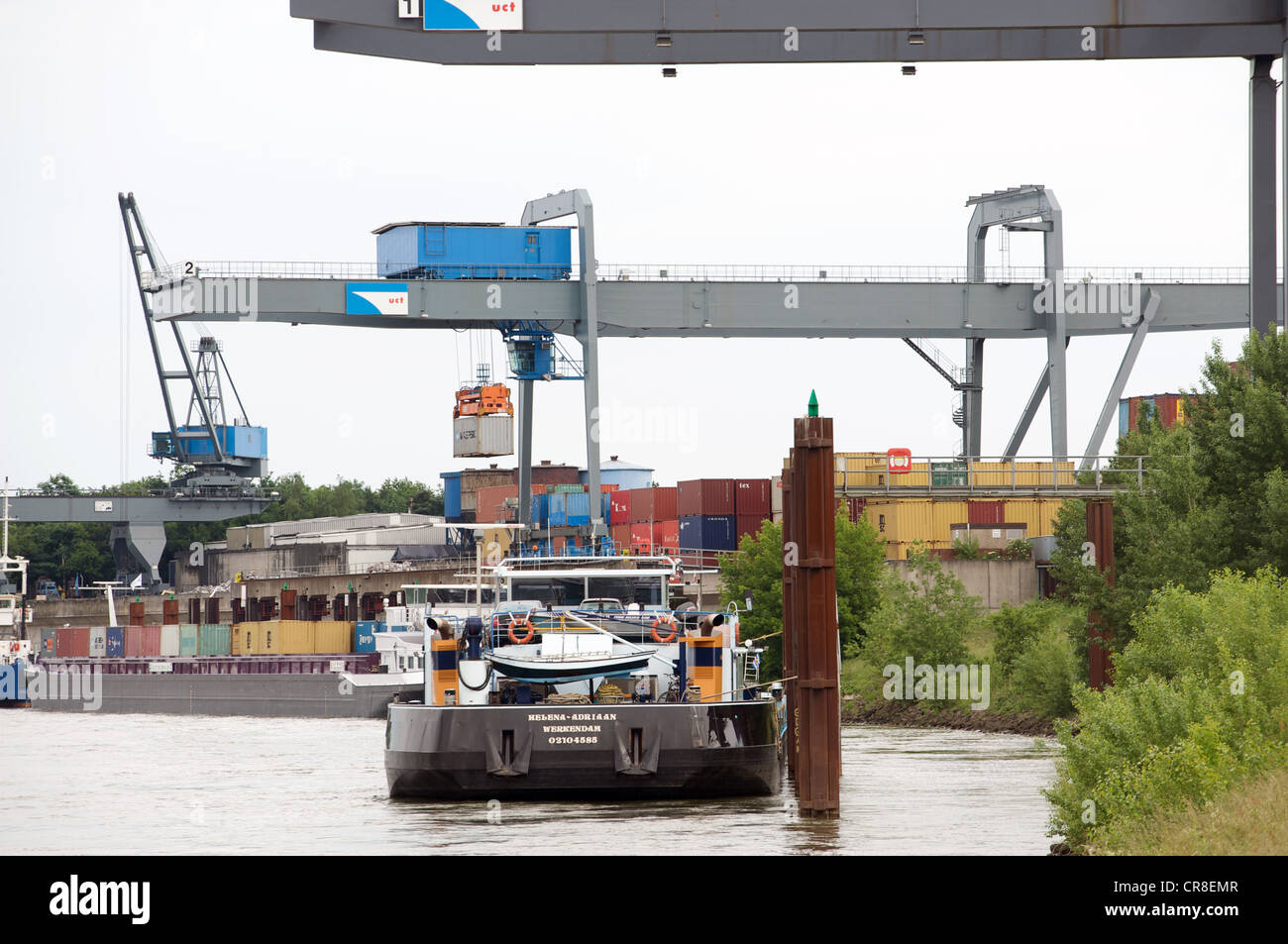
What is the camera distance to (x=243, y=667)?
263 feet

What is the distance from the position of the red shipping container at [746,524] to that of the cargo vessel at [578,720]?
42.4 m

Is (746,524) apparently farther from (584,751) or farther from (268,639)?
(584,751)

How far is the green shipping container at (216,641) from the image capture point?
3777 inches

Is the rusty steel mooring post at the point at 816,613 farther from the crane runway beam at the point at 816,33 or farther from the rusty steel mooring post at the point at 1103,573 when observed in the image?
the rusty steel mooring post at the point at 1103,573

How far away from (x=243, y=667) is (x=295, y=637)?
377 inches

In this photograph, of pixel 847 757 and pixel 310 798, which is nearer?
pixel 310 798

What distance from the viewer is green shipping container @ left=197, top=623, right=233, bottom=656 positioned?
95.9 meters

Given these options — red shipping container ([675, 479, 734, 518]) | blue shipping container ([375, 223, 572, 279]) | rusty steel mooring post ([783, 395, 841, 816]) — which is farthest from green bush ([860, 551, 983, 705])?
rusty steel mooring post ([783, 395, 841, 816])

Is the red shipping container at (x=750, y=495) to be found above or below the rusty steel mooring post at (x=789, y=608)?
above

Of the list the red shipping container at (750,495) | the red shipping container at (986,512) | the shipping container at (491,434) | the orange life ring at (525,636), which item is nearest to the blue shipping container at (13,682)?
the shipping container at (491,434)

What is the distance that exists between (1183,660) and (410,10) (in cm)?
1338
